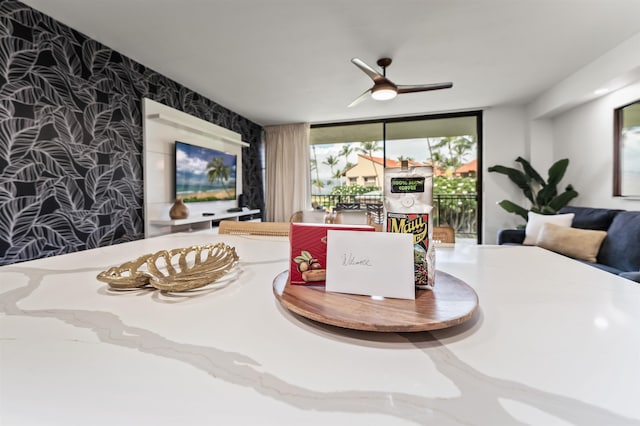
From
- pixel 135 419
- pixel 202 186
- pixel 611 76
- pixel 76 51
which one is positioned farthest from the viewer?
pixel 202 186

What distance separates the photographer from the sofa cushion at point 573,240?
2445mm

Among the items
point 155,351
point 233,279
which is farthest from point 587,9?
point 155,351

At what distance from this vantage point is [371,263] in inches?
21.2

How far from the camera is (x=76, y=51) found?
240 cm

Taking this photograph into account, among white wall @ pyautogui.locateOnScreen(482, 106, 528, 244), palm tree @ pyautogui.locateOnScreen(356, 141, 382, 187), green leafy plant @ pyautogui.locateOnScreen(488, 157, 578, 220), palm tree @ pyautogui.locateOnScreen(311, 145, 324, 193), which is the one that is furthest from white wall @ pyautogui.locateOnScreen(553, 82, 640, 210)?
palm tree @ pyautogui.locateOnScreen(311, 145, 324, 193)

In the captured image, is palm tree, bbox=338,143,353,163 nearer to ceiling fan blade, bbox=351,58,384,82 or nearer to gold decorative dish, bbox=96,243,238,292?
ceiling fan blade, bbox=351,58,384,82

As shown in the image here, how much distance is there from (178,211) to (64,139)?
118 cm

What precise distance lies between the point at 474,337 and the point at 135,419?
17.2 inches

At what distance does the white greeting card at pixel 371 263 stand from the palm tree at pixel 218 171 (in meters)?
3.81

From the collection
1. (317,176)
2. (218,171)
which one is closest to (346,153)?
(317,176)

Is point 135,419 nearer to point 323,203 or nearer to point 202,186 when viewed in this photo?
point 202,186

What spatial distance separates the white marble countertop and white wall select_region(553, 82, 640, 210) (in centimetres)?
356

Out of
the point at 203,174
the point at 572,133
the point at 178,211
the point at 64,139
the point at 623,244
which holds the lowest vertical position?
the point at 623,244

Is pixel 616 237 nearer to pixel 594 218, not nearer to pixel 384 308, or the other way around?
pixel 594 218
